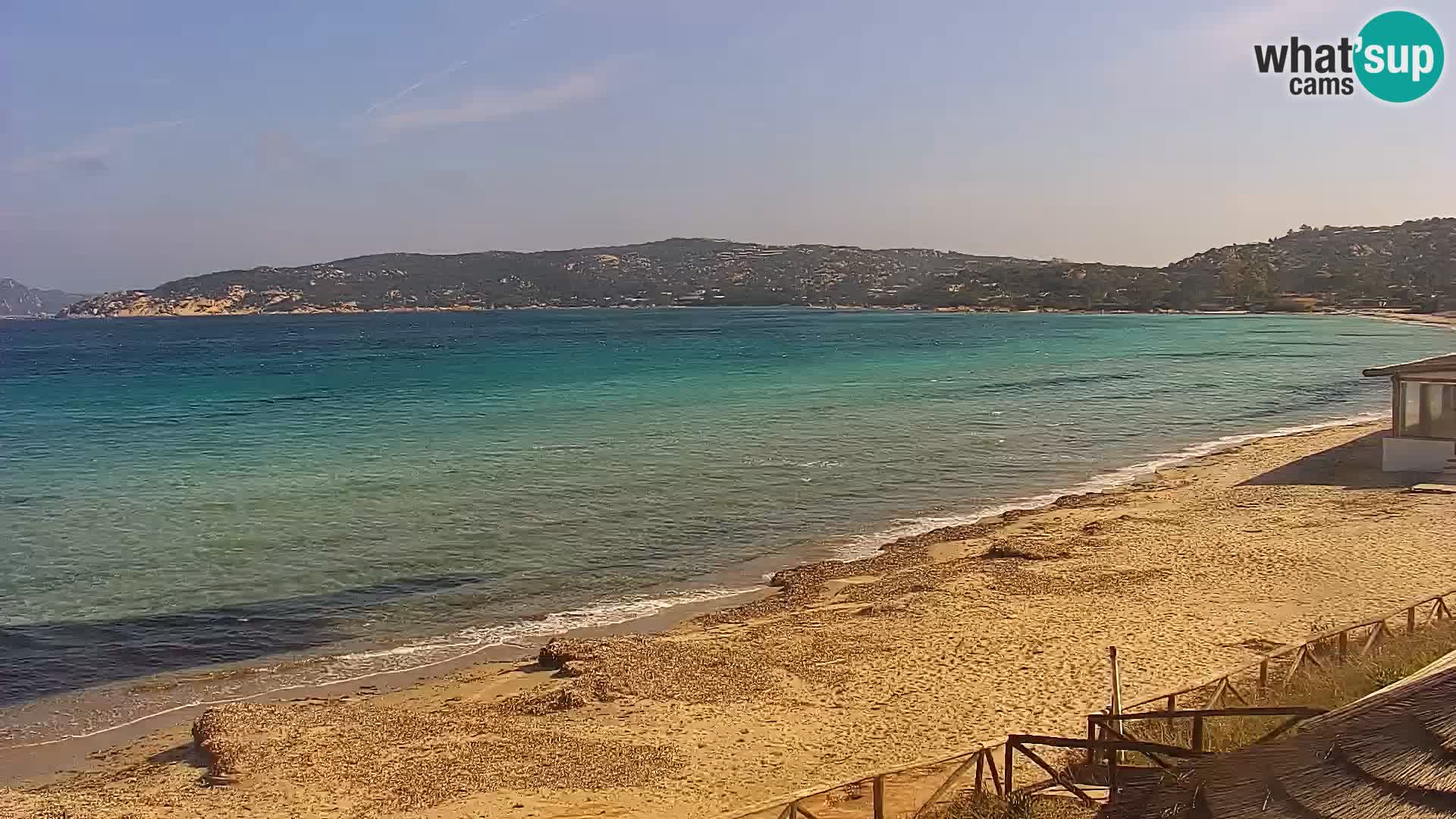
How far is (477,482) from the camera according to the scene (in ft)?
100

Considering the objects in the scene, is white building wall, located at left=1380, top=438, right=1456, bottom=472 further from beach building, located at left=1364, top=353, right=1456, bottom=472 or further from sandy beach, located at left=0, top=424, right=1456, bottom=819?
sandy beach, located at left=0, top=424, right=1456, bottom=819

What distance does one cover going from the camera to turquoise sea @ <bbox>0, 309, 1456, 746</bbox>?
17.4 m

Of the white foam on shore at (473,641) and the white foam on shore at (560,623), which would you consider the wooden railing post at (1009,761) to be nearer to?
the white foam on shore at (473,641)

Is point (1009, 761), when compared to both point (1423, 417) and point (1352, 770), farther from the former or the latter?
point (1423, 417)

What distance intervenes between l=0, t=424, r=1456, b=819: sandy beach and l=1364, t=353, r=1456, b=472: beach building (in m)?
3.67

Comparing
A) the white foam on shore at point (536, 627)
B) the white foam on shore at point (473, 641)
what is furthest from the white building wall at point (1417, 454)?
the white foam on shore at point (473, 641)

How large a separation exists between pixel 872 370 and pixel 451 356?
38.9 m

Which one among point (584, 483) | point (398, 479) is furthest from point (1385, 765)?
point (398, 479)

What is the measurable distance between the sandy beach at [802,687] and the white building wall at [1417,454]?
417 cm

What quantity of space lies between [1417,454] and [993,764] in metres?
20.9

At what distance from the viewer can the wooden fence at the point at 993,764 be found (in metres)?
9.02

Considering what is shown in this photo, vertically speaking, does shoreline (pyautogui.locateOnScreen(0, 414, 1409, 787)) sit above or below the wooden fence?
below

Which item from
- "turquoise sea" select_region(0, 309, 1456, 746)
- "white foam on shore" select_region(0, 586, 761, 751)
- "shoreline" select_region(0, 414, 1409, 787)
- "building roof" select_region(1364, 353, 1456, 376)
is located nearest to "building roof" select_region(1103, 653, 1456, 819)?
"shoreline" select_region(0, 414, 1409, 787)

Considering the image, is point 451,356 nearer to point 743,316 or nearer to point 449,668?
point 449,668
